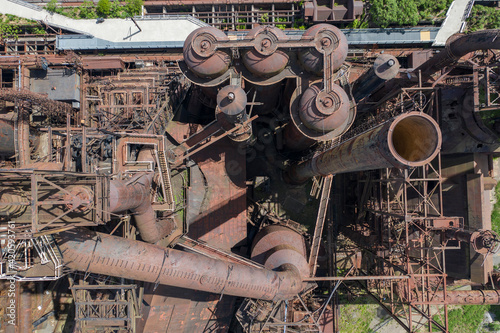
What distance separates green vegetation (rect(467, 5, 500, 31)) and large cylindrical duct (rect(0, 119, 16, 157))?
96.0ft

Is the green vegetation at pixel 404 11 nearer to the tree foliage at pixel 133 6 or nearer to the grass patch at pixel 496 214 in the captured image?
the grass patch at pixel 496 214

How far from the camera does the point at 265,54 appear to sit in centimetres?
1125

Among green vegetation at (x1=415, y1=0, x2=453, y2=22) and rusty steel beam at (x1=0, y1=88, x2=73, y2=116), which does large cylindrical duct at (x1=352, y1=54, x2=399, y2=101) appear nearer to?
green vegetation at (x1=415, y1=0, x2=453, y2=22)

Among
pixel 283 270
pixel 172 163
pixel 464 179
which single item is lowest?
pixel 283 270

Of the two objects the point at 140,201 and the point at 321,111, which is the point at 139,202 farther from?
the point at 321,111

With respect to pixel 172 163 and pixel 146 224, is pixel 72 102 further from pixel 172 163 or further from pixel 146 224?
pixel 146 224

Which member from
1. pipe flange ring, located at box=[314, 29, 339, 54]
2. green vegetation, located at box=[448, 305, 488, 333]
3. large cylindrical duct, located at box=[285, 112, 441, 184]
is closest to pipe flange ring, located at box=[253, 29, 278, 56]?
pipe flange ring, located at box=[314, 29, 339, 54]

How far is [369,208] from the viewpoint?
15.5m

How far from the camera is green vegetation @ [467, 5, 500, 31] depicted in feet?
63.9

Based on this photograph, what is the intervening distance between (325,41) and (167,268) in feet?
34.3

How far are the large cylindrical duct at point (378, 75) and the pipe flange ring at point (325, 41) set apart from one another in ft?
9.37

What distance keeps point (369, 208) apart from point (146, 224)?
1164cm

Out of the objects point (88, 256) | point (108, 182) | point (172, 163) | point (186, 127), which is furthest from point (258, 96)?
point (88, 256)

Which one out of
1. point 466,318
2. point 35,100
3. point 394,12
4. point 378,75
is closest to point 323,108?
point 378,75
